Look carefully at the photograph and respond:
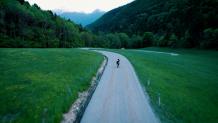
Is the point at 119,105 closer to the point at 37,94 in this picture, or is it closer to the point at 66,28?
the point at 37,94

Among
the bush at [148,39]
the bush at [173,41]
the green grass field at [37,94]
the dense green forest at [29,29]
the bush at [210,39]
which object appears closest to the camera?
the green grass field at [37,94]

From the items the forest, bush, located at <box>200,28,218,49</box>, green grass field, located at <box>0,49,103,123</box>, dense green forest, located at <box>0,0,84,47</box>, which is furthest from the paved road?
dense green forest, located at <box>0,0,84,47</box>

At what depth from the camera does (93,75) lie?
32.2 m

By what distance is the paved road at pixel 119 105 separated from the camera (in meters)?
17.4

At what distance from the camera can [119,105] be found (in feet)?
66.8

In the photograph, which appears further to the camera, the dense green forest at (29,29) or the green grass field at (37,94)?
the dense green forest at (29,29)

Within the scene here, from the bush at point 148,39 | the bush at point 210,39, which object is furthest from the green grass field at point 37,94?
the bush at point 148,39

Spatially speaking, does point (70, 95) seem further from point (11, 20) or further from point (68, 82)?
point (11, 20)

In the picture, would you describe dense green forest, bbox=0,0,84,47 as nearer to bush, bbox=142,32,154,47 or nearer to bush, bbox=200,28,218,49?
bush, bbox=142,32,154,47

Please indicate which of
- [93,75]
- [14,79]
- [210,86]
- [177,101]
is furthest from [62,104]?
[210,86]

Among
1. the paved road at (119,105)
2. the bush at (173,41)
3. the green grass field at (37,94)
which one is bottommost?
the paved road at (119,105)

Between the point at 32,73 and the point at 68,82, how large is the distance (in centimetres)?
593

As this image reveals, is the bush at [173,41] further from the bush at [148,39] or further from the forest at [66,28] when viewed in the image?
the bush at [148,39]

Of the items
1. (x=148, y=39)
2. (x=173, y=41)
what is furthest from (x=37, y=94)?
(x=148, y=39)
